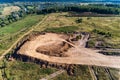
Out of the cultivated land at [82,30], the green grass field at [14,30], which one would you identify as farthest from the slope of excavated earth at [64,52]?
the green grass field at [14,30]

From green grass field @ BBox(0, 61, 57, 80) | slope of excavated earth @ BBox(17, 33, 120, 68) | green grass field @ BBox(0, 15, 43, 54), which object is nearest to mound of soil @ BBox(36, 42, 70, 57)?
slope of excavated earth @ BBox(17, 33, 120, 68)

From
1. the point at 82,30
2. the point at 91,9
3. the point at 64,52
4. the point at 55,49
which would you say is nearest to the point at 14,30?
the point at 82,30

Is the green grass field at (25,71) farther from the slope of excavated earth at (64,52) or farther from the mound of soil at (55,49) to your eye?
the mound of soil at (55,49)

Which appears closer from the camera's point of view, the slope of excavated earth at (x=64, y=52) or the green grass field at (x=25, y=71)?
the green grass field at (x=25, y=71)

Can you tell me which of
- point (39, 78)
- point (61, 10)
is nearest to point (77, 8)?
point (61, 10)

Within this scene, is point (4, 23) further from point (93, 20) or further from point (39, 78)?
point (39, 78)
